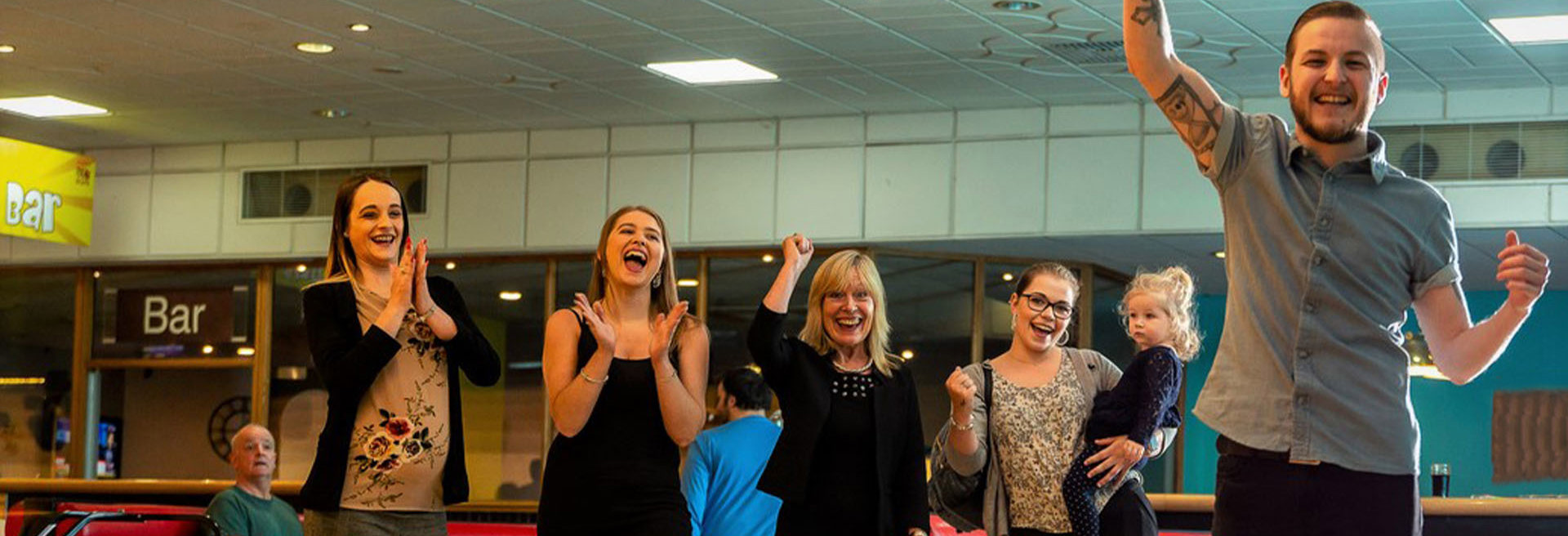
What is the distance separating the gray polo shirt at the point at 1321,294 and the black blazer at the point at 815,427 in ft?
6.39

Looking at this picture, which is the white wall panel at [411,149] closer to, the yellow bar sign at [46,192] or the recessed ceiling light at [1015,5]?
the yellow bar sign at [46,192]

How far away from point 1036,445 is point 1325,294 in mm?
2334

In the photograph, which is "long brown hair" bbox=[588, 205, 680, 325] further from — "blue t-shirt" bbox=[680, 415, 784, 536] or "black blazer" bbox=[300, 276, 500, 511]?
"blue t-shirt" bbox=[680, 415, 784, 536]

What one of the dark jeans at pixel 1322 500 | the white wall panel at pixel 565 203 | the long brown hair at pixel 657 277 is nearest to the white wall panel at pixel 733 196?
the white wall panel at pixel 565 203

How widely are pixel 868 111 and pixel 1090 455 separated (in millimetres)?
7935

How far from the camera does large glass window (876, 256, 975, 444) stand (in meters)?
13.1

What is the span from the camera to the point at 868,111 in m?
12.7

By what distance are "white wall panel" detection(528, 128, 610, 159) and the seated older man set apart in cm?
577

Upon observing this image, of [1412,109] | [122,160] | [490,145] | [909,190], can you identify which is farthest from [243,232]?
[1412,109]

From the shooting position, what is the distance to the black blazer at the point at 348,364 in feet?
13.8

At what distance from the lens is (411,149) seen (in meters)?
13.9

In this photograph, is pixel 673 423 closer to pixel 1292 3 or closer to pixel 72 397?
pixel 1292 3

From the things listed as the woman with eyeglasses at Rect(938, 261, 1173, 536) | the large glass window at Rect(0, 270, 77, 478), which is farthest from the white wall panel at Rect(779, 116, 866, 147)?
the woman with eyeglasses at Rect(938, 261, 1173, 536)

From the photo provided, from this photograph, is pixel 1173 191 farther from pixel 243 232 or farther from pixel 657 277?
pixel 657 277
